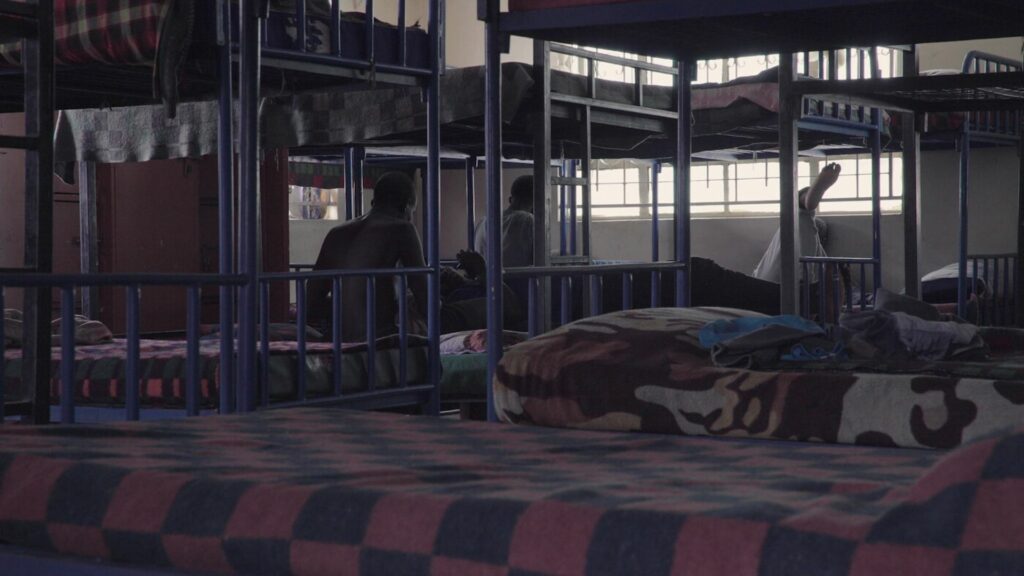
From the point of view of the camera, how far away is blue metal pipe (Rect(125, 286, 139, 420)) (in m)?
3.08

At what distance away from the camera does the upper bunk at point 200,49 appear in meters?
3.70

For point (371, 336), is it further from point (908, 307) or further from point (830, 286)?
point (830, 286)

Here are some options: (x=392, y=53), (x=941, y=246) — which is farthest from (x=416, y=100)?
(x=941, y=246)

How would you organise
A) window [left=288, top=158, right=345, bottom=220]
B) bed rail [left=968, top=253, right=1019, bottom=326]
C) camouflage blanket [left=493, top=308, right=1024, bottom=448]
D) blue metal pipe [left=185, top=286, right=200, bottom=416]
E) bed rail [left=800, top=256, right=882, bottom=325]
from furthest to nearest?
window [left=288, top=158, right=345, bottom=220], bed rail [left=968, top=253, right=1019, bottom=326], bed rail [left=800, top=256, right=882, bottom=325], blue metal pipe [left=185, top=286, right=200, bottom=416], camouflage blanket [left=493, top=308, right=1024, bottom=448]

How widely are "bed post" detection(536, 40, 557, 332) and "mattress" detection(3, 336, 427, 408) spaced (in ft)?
2.76

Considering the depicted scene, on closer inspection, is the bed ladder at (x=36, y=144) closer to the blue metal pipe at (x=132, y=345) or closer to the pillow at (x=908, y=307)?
the blue metal pipe at (x=132, y=345)

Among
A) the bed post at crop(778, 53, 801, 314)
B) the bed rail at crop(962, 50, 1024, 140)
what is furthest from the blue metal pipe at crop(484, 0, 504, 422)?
the bed rail at crop(962, 50, 1024, 140)

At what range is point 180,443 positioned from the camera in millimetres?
2021

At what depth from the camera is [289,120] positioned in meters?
6.34

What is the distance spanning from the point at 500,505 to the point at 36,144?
78.8 inches

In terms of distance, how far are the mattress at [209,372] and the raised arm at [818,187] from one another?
509 cm

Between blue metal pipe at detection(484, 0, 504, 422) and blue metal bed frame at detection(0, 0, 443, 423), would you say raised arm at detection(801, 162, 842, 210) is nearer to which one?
blue metal bed frame at detection(0, 0, 443, 423)

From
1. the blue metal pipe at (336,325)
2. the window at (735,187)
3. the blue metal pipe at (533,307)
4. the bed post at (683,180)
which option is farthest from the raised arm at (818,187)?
the blue metal pipe at (533,307)

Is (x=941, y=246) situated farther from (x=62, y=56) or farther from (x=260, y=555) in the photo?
(x=260, y=555)
